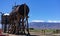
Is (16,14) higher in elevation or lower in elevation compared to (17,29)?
higher

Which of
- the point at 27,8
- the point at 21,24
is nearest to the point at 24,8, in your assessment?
the point at 27,8

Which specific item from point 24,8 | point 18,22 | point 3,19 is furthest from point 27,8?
point 3,19

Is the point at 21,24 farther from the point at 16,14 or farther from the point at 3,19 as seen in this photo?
the point at 3,19

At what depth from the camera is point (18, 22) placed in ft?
132

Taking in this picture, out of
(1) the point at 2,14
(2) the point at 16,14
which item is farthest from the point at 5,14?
(2) the point at 16,14

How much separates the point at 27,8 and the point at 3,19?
2362 centimetres

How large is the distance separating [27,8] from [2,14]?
2467cm

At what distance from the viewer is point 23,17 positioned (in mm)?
40125

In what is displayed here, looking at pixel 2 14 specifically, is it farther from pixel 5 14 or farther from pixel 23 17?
pixel 23 17

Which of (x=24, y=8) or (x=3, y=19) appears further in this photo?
(x=3, y=19)

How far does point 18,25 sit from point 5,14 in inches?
919

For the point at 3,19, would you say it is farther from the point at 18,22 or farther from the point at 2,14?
the point at 18,22

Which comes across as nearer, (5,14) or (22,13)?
(22,13)

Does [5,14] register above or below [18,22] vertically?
above
